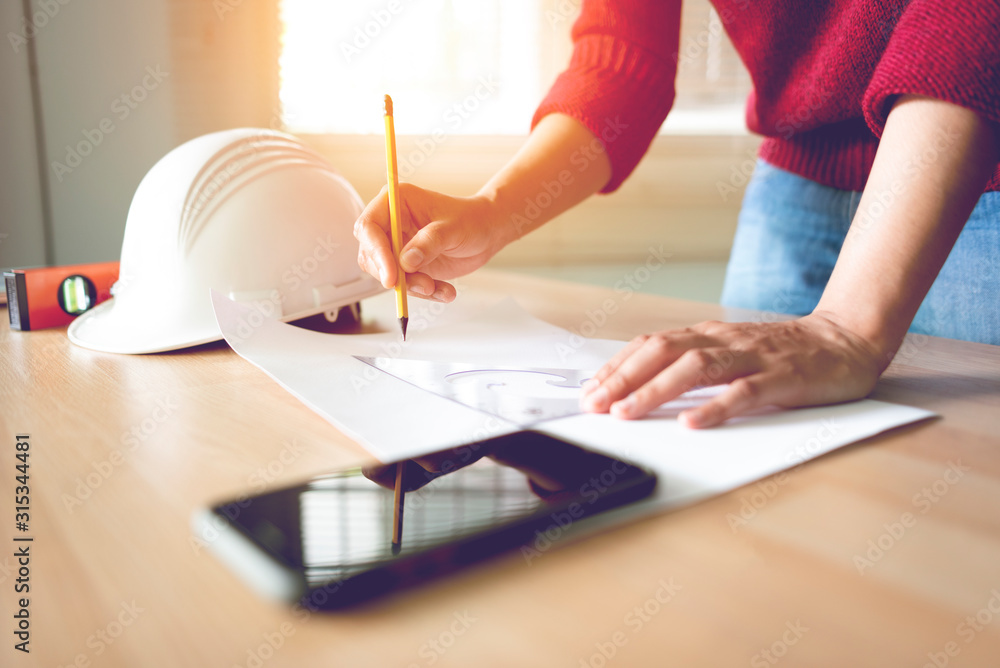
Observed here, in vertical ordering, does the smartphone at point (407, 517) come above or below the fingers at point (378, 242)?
below

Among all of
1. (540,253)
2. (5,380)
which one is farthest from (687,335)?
(540,253)

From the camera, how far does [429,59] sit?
1.47m

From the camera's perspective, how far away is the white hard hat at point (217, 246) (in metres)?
0.66

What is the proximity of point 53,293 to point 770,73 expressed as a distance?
924mm

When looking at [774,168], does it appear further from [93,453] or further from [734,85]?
[93,453]

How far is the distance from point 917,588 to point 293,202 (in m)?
0.63

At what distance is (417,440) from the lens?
1.33 feet
